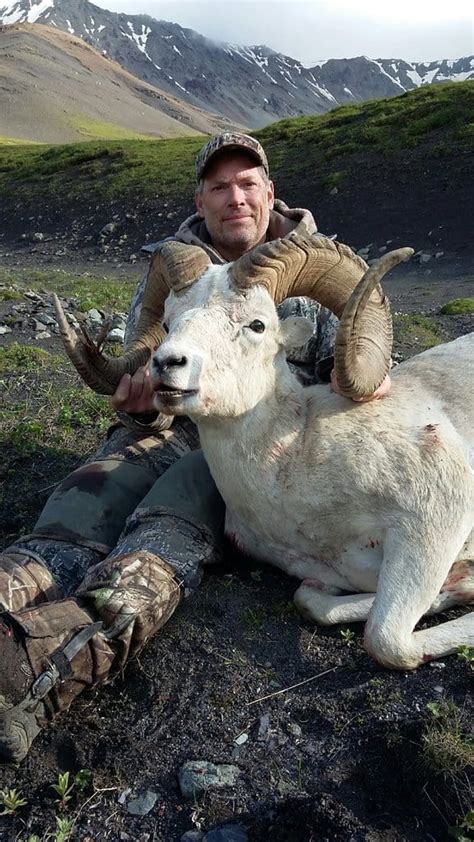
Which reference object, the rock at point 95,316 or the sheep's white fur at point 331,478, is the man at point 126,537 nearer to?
the sheep's white fur at point 331,478

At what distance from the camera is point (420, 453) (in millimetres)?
5477

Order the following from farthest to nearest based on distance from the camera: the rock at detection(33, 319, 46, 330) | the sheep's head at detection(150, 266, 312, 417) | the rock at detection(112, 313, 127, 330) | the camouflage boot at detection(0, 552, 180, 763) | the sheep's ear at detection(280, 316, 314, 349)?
the rock at detection(33, 319, 46, 330) → the rock at detection(112, 313, 127, 330) → the sheep's ear at detection(280, 316, 314, 349) → the sheep's head at detection(150, 266, 312, 417) → the camouflage boot at detection(0, 552, 180, 763)

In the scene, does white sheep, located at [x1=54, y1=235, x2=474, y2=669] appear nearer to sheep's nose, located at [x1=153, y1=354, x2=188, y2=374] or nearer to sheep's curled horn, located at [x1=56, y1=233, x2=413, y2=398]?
sheep's curled horn, located at [x1=56, y1=233, x2=413, y2=398]

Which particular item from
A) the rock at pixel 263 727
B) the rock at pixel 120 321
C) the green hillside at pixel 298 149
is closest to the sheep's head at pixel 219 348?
the rock at pixel 263 727

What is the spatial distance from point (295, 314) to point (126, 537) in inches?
105

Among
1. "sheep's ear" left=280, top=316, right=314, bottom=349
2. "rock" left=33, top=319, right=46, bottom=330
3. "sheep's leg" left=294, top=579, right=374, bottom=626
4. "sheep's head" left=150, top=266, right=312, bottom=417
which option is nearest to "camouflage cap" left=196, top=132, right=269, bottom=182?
"sheep's head" left=150, top=266, right=312, bottom=417

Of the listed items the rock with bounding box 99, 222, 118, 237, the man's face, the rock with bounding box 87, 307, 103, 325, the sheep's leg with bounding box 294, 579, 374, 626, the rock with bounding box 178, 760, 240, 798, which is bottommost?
the rock with bounding box 99, 222, 118, 237

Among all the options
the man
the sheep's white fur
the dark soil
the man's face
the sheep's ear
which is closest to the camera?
the dark soil

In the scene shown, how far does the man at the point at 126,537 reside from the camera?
4453 millimetres

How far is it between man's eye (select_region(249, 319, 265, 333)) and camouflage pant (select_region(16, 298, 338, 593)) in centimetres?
63

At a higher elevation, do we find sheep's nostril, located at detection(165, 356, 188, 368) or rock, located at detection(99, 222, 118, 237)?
sheep's nostril, located at detection(165, 356, 188, 368)

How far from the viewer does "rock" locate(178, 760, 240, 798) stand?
407 centimetres

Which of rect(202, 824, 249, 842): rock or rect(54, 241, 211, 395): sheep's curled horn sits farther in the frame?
rect(54, 241, 211, 395): sheep's curled horn

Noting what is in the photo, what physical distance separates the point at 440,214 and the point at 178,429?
23740mm
